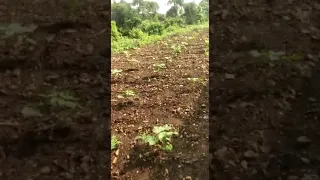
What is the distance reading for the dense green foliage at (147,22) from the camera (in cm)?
1486

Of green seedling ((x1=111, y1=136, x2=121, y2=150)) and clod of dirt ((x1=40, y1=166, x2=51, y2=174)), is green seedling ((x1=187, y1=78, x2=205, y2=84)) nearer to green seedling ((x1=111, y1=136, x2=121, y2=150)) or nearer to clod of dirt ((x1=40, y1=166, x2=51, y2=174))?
green seedling ((x1=111, y1=136, x2=121, y2=150))

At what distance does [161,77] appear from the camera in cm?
723

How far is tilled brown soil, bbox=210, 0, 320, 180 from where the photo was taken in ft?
7.55

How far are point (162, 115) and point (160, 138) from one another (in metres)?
0.83

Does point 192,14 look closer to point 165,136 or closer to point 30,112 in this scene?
point 165,136

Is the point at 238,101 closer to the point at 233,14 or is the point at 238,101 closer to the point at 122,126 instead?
the point at 233,14

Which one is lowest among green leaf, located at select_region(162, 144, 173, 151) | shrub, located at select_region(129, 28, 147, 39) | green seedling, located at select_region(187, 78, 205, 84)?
green leaf, located at select_region(162, 144, 173, 151)

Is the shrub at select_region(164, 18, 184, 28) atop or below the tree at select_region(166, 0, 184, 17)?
below

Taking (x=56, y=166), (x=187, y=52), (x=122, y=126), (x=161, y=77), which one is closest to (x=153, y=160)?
(x=122, y=126)

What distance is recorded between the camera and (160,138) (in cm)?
458

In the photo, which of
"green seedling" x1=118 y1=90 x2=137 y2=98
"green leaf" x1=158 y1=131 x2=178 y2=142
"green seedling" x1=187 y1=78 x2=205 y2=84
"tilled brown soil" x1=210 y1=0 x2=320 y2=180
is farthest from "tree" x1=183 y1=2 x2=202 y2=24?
"tilled brown soil" x1=210 y1=0 x2=320 y2=180

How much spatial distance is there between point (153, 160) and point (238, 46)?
224cm

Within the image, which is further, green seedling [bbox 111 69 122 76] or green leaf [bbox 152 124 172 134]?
green seedling [bbox 111 69 122 76]

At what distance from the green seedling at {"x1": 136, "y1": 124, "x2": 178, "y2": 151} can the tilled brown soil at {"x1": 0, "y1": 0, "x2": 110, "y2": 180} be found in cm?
221
